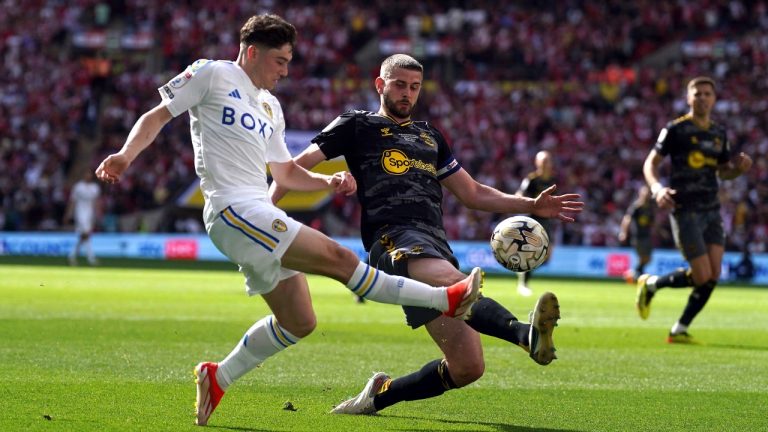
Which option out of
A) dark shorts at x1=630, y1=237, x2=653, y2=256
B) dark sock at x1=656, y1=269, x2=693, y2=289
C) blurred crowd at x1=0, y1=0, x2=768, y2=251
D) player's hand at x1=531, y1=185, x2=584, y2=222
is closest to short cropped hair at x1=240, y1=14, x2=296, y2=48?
player's hand at x1=531, y1=185, x2=584, y2=222

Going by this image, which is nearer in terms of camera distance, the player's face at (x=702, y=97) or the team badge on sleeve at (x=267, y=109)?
the team badge on sleeve at (x=267, y=109)

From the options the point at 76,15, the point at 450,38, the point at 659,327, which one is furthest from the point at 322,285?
the point at 76,15

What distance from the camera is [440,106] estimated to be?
3981cm

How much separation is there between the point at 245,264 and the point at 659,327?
30.6ft

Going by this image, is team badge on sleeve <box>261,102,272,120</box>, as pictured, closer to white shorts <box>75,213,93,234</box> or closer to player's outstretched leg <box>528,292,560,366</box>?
player's outstretched leg <box>528,292,560,366</box>

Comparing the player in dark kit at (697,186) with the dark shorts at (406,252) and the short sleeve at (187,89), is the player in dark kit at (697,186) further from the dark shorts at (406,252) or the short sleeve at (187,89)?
the short sleeve at (187,89)

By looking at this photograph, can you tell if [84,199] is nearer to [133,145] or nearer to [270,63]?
[270,63]

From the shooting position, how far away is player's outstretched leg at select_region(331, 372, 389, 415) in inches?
279

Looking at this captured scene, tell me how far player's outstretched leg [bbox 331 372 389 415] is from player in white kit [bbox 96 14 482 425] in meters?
0.70

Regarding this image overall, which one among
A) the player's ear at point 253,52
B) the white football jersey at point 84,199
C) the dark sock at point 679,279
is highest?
the player's ear at point 253,52

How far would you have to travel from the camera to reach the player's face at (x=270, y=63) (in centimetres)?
645

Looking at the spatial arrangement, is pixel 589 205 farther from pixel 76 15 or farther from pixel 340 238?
pixel 76 15

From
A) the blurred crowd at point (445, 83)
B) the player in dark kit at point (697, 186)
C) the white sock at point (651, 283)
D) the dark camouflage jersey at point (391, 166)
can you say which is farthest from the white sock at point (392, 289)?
the blurred crowd at point (445, 83)

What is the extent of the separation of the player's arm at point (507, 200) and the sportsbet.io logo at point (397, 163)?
0.36 m
